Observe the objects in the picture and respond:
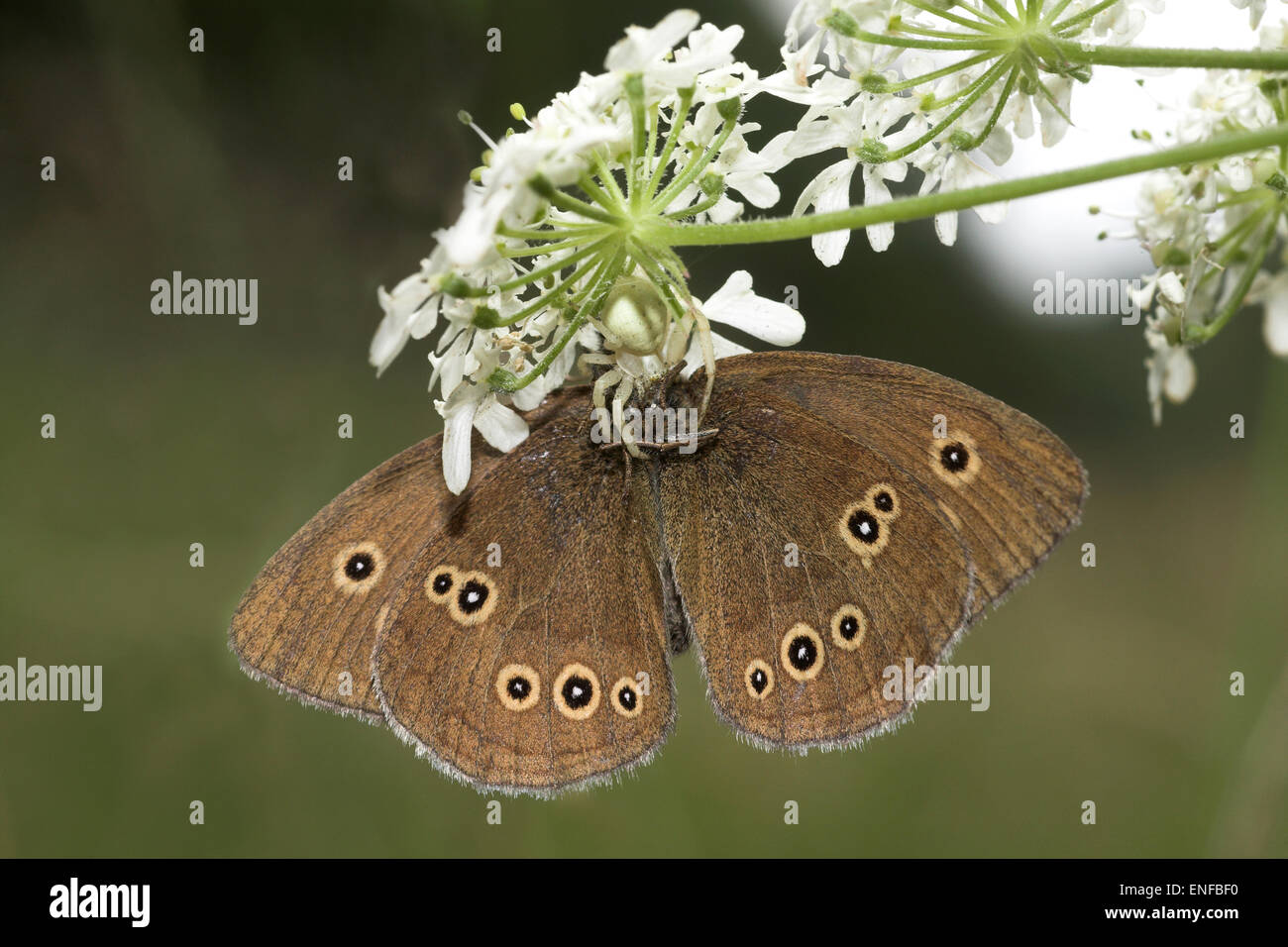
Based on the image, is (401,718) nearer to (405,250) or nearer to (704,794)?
(704,794)

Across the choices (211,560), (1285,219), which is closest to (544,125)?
(1285,219)

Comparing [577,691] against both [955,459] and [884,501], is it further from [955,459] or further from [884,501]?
[955,459]

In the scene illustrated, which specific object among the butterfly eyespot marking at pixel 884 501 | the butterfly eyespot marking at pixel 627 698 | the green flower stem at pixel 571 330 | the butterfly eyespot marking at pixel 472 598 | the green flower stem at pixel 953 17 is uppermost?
the green flower stem at pixel 953 17

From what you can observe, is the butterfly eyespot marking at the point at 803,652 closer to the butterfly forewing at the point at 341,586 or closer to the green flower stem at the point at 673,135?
the butterfly forewing at the point at 341,586

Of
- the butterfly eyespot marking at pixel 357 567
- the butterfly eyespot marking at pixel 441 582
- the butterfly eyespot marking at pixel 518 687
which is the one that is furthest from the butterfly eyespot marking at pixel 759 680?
the butterfly eyespot marking at pixel 357 567

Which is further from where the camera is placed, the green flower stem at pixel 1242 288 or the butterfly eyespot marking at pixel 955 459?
the butterfly eyespot marking at pixel 955 459

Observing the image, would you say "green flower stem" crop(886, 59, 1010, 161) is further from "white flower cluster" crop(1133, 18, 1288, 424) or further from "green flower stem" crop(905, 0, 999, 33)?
"white flower cluster" crop(1133, 18, 1288, 424)

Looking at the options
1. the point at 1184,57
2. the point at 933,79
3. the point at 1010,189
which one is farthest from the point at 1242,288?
the point at 1010,189

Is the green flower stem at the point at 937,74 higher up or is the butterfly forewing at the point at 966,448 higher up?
the green flower stem at the point at 937,74

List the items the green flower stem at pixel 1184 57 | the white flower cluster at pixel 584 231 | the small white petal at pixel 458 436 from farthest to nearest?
the small white petal at pixel 458 436, the white flower cluster at pixel 584 231, the green flower stem at pixel 1184 57
